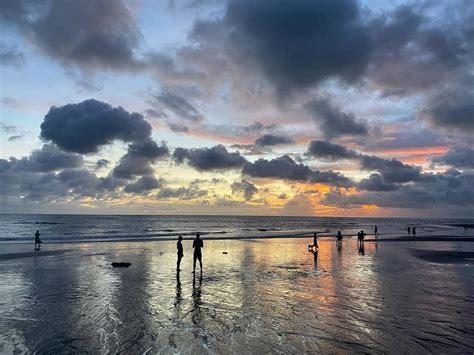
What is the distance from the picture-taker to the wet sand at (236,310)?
432 inches

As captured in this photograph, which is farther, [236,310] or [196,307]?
[196,307]

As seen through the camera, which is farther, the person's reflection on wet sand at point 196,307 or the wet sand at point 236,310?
the person's reflection on wet sand at point 196,307

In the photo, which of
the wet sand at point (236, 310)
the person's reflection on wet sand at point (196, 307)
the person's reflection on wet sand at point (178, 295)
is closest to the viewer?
the wet sand at point (236, 310)

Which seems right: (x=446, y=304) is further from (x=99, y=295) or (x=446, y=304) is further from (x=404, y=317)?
(x=99, y=295)

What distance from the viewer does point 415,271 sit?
26062 mm

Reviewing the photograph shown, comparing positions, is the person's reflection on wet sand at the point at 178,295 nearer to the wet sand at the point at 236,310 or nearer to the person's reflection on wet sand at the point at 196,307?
→ the wet sand at the point at 236,310

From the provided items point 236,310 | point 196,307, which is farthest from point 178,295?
point 236,310

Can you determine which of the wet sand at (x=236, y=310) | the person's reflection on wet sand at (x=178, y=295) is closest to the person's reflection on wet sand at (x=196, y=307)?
the wet sand at (x=236, y=310)

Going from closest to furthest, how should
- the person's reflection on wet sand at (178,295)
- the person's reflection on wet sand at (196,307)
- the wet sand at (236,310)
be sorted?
the wet sand at (236,310) → the person's reflection on wet sand at (196,307) → the person's reflection on wet sand at (178,295)

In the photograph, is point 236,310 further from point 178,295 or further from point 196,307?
point 178,295

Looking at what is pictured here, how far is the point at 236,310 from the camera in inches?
583

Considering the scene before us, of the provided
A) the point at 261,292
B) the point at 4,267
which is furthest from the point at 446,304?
the point at 4,267

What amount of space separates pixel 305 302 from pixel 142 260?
19179 millimetres

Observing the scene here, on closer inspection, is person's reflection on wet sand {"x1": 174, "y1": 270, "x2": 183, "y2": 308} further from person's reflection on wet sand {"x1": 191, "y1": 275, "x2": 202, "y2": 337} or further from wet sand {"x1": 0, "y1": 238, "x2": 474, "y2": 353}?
person's reflection on wet sand {"x1": 191, "y1": 275, "x2": 202, "y2": 337}
